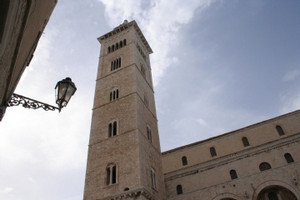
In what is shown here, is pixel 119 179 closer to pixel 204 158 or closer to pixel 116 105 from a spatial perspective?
pixel 116 105

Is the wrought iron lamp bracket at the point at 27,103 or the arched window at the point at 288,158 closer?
the wrought iron lamp bracket at the point at 27,103

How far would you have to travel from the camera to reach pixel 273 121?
758 inches

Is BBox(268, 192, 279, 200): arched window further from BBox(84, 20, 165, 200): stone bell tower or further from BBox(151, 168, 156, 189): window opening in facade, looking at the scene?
BBox(151, 168, 156, 189): window opening in facade

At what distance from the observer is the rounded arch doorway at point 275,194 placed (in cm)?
1481

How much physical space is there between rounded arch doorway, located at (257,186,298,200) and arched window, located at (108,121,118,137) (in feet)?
30.8

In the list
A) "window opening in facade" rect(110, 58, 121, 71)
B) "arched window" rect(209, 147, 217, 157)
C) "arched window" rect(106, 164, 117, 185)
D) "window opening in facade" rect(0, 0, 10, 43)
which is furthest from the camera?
"window opening in facade" rect(110, 58, 121, 71)

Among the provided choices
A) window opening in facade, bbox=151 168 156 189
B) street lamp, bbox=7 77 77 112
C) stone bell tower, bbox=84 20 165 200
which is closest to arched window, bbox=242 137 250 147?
stone bell tower, bbox=84 20 165 200

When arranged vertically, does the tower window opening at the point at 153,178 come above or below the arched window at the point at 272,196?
above

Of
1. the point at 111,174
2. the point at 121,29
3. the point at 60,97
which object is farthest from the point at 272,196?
the point at 121,29

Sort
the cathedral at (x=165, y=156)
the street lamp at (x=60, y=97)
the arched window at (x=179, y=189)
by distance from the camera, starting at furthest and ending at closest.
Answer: the arched window at (x=179, y=189) < the cathedral at (x=165, y=156) < the street lamp at (x=60, y=97)

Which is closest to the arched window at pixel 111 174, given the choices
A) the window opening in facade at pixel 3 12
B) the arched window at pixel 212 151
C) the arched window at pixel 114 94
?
the arched window at pixel 114 94

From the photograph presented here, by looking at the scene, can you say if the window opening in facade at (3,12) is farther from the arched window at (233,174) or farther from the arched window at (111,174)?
the arched window at (233,174)

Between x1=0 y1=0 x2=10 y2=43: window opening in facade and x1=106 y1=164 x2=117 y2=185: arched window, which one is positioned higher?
x1=106 y1=164 x2=117 y2=185: arched window

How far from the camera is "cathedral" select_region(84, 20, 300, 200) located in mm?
14469
